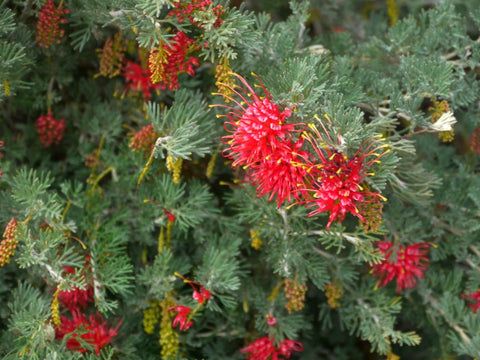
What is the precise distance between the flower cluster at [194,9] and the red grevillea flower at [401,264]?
56 centimetres

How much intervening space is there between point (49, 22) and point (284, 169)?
53cm

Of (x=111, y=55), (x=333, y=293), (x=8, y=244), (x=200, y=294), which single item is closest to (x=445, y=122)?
(x=333, y=293)

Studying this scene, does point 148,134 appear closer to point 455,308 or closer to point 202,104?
point 202,104

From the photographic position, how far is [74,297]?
41.2 inches

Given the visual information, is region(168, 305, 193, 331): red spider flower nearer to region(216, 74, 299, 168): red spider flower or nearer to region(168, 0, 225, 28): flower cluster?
region(216, 74, 299, 168): red spider flower

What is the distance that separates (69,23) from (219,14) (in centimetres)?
42

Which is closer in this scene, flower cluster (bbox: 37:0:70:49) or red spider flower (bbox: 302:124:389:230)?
red spider flower (bbox: 302:124:389:230)

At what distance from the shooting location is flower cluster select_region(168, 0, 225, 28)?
0.86 m

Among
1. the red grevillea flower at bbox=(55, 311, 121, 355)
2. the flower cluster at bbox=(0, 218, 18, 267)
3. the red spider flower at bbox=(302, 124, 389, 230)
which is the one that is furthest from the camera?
the red grevillea flower at bbox=(55, 311, 121, 355)

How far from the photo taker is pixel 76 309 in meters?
1.07

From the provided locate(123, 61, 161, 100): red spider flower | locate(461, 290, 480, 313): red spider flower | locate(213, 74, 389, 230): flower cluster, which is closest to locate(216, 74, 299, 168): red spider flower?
locate(213, 74, 389, 230): flower cluster

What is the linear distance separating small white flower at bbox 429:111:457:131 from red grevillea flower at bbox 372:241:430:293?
0.27 meters

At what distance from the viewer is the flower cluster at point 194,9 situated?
0.86 m

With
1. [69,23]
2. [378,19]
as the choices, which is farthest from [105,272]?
[378,19]
